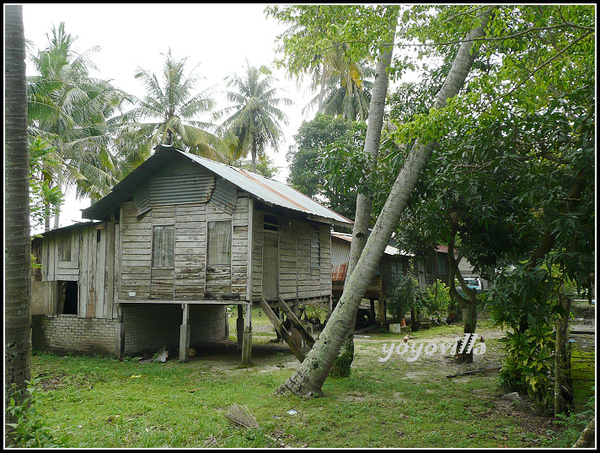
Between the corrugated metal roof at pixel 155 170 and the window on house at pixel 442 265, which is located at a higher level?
the corrugated metal roof at pixel 155 170

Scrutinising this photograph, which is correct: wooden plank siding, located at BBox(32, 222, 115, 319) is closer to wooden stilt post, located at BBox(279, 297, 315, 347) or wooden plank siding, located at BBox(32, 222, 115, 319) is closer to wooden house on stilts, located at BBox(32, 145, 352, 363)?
wooden house on stilts, located at BBox(32, 145, 352, 363)

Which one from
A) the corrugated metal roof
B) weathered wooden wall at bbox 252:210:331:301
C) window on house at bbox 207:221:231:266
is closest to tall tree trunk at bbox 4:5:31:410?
→ the corrugated metal roof

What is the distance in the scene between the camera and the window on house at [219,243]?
1304cm

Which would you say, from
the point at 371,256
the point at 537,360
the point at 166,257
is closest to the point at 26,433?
the point at 371,256

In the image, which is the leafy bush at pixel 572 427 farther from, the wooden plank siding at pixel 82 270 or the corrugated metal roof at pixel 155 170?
the wooden plank siding at pixel 82 270

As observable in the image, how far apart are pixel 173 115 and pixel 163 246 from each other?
17.6 m

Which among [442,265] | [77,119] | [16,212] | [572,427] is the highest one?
[77,119]

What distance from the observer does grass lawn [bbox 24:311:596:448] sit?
21.3 ft

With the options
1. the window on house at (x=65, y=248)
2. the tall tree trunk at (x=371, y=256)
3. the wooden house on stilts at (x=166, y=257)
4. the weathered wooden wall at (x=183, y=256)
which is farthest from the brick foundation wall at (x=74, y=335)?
the tall tree trunk at (x=371, y=256)

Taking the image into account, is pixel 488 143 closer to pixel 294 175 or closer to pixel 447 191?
pixel 447 191

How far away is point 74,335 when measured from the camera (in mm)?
14578

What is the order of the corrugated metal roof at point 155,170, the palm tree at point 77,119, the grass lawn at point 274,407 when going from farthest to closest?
the palm tree at point 77,119 < the corrugated metal roof at point 155,170 < the grass lawn at point 274,407

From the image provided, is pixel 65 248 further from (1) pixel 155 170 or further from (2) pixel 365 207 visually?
(2) pixel 365 207

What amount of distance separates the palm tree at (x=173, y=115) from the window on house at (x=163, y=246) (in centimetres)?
1460
